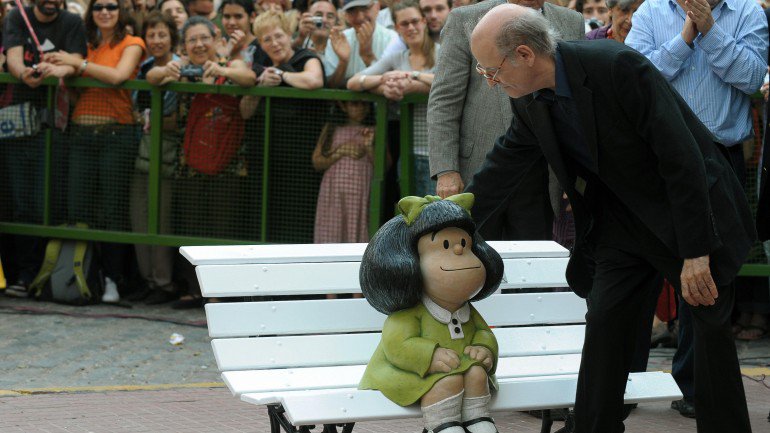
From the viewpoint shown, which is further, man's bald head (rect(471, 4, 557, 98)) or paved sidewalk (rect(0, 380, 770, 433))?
paved sidewalk (rect(0, 380, 770, 433))

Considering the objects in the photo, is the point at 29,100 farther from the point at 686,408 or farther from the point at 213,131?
the point at 686,408

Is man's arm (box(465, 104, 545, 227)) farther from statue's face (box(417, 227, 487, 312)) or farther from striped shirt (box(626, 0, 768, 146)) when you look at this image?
striped shirt (box(626, 0, 768, 146))

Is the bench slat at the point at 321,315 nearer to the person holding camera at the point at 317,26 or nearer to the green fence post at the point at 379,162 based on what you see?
the green fence post at the point at 379,162

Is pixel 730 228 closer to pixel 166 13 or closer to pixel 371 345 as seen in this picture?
pixel 371 345

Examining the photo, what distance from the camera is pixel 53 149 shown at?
9414 mm

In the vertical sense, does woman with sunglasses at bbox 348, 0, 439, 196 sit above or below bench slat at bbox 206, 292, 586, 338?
above

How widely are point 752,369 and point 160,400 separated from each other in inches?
134

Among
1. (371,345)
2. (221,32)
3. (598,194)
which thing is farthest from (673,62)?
(221,32)

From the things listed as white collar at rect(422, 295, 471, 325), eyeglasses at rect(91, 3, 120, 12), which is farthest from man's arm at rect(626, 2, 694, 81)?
eyeglasses at rect(91, 3, 120, 12)

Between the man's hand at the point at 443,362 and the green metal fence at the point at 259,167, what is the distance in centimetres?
417

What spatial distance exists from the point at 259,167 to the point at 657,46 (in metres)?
3.47

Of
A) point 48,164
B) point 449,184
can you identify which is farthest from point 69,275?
point 449,184

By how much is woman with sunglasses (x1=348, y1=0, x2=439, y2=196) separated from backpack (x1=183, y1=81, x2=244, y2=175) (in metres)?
0.94

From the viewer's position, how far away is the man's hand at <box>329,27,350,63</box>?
8.77 m
